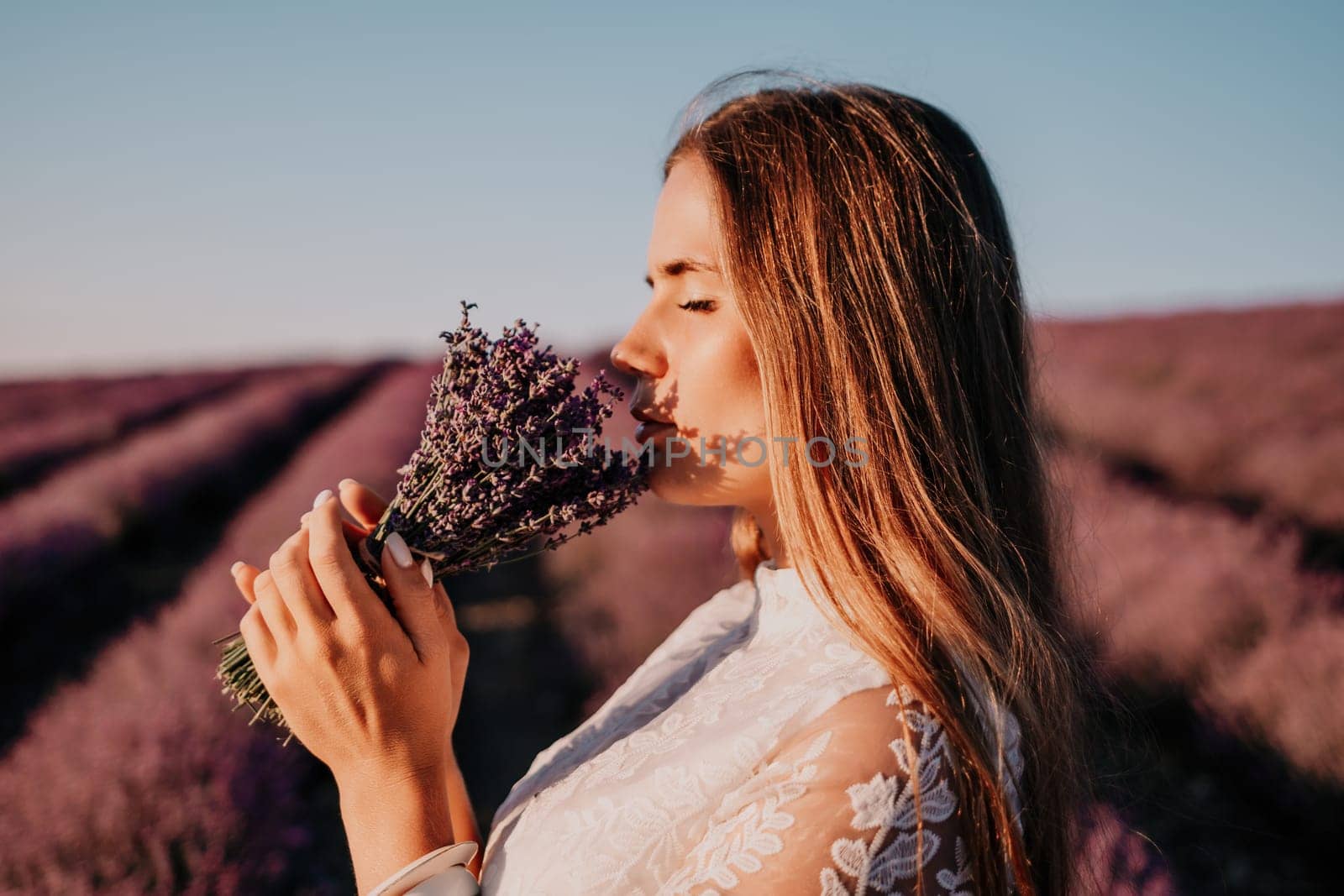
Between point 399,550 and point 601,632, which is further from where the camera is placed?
point 601,632

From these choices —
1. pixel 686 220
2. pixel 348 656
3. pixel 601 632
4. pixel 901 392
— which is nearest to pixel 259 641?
pixel 348 656

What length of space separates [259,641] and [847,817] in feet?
2.97

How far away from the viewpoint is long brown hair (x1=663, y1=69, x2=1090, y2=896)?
1.25 metres

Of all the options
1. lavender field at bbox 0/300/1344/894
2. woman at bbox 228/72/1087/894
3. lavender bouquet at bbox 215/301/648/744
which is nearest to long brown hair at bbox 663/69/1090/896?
woman at bbox 228/72/1087/894

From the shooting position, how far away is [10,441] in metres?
10.2

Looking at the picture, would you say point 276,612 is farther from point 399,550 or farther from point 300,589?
point 399,550

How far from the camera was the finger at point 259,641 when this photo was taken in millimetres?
1284

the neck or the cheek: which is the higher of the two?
the cheek

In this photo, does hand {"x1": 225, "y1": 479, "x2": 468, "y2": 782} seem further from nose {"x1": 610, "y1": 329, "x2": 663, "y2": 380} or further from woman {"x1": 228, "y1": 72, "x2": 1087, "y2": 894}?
nose {"x1": 610, "y1": 329, "x2": 663, "y2": 380}

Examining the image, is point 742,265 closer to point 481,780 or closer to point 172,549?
point 481,780

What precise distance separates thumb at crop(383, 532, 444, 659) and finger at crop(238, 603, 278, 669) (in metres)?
0.19

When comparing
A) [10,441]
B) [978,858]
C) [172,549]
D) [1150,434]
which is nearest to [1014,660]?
[978,858]

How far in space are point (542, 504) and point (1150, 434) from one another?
841cm

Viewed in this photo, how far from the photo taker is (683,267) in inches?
55.5
